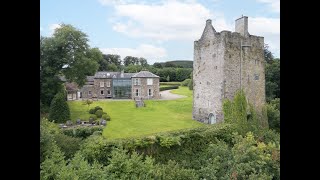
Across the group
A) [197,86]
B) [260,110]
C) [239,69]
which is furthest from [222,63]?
[260,110]

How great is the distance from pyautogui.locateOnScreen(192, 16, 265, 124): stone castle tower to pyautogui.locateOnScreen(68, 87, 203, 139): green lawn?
1.15 m

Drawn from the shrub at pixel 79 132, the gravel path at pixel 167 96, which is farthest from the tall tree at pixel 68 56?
the shrub at pixel 79 132

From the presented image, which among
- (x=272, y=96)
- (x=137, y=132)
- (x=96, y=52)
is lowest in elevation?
(x=137, y=132)

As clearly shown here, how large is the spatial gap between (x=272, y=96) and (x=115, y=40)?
311 inches

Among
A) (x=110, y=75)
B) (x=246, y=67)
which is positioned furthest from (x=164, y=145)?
(x=110, y=75)

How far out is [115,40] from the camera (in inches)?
569

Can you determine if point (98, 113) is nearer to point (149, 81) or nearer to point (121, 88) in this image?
point (149, 81)

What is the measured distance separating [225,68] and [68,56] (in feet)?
26.6

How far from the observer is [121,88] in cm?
1764

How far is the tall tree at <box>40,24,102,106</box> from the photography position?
15.6 m

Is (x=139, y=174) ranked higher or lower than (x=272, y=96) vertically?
lower

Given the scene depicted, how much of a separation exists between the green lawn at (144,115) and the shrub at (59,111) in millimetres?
387
